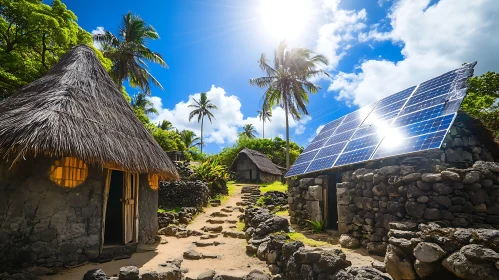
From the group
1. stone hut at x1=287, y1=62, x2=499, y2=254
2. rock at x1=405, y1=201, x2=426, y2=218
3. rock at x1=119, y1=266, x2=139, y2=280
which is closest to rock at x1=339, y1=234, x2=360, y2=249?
stone hut at x1=287, y1=62, x2=499, y2=254

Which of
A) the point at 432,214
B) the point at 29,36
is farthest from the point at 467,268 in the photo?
the point at 29,36

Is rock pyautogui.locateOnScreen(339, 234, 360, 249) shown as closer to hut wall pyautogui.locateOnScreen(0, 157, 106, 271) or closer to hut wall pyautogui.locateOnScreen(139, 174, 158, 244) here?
hut wall pyautogui.locateOnScreen(139, 174, 158, 244)

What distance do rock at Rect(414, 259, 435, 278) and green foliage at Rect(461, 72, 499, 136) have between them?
16.6 metres

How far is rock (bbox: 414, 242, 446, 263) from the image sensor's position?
307 centimetres

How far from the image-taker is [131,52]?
20750 mm

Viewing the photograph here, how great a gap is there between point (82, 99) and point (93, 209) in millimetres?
2962

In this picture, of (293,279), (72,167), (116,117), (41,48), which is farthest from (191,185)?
(293,279)

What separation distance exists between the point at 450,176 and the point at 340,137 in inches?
182

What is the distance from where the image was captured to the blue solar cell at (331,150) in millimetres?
8562

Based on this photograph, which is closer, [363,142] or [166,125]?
[363,142]

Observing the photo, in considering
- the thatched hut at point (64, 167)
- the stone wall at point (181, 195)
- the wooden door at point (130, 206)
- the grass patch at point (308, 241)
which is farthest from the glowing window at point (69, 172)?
the stone wall at point (181, 195)

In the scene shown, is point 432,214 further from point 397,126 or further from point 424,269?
point 397,126

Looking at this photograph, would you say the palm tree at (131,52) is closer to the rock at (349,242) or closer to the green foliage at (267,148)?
the green foliage at (267,148)

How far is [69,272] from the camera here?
18.4 ft
